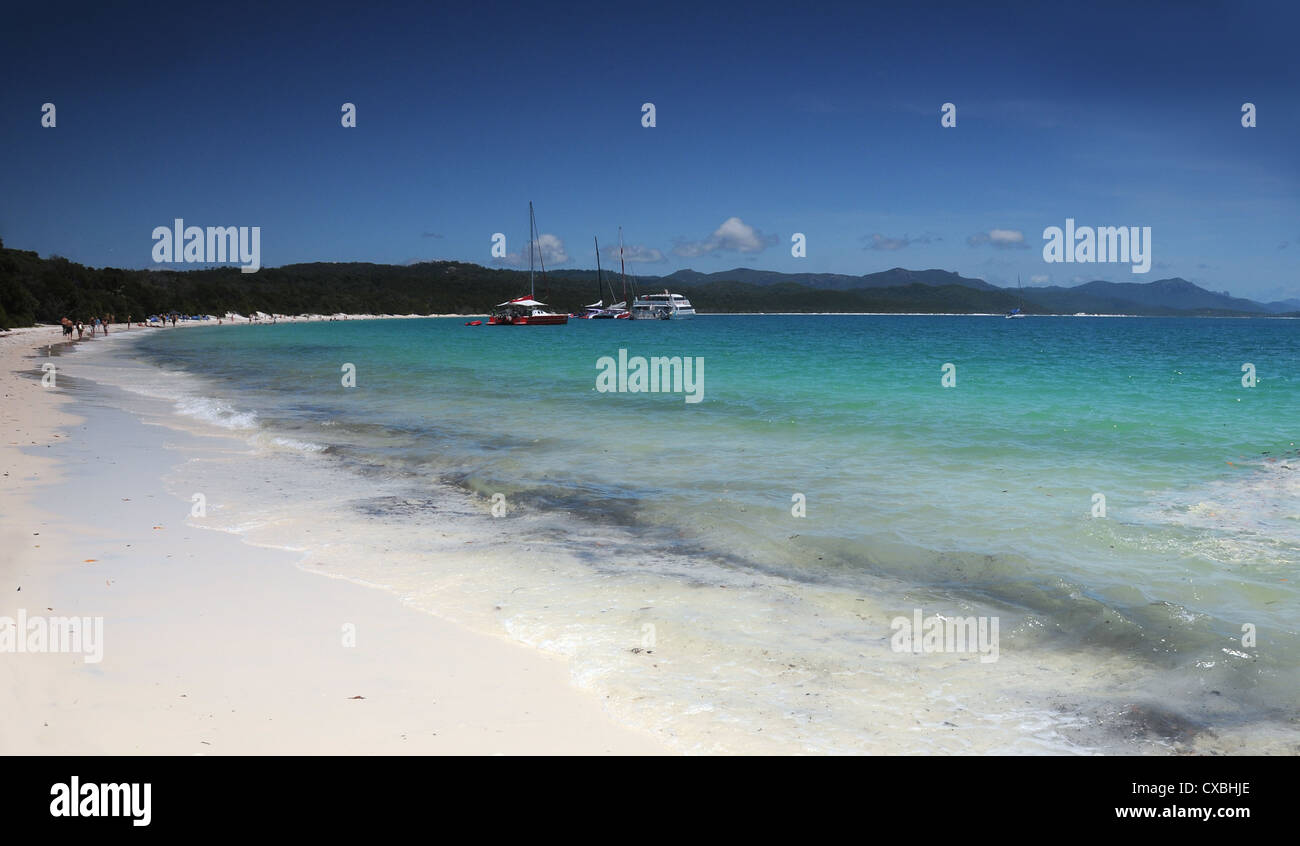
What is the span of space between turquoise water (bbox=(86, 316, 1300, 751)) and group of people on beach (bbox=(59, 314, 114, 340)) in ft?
135

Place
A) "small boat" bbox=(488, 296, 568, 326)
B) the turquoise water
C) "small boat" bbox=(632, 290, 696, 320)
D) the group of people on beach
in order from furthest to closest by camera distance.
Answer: "small boat" bbox=(632, 290, 696, 320) → "small boat" bbox=(488, 296, 568, 326) → the group of people on beach → the turquoise water

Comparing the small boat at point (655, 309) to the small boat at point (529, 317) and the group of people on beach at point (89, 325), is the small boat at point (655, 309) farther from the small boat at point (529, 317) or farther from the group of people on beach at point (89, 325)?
the group of people on beach at point (89, 325)

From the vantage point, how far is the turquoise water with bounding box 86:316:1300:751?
4977 millimetres

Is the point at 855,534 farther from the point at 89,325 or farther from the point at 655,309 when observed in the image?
the point at 655,309

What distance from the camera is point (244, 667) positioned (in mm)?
4750

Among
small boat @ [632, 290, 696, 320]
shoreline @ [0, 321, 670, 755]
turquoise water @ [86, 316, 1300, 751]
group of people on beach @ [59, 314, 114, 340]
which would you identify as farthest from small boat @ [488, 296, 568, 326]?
shoreline @ [0, 321, 670, 755]

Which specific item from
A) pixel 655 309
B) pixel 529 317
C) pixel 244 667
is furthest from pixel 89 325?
pixel 244 667

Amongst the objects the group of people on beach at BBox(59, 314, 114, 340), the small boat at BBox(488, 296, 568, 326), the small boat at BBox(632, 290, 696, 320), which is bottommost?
the group of people on beach at BBox(59, 314, 114, 340)

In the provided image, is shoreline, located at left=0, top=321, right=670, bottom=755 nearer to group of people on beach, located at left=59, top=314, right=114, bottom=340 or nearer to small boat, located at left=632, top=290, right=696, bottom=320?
group of people on beach, located at left=59, top=314, right=114, bottom=340

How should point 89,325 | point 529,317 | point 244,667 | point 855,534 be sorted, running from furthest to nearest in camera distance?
point 529,317, point 89,325, point 855,534, point 244,667

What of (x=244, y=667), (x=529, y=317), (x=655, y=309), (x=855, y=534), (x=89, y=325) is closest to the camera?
(x=244, y=667)

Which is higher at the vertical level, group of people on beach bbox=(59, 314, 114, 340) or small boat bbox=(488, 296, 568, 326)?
small boat bbox=(488, 296, 568, 326)

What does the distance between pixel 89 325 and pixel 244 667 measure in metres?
81.1

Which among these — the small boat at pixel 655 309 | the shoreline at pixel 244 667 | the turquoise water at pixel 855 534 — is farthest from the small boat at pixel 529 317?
the shoreline at pixel 244 667
